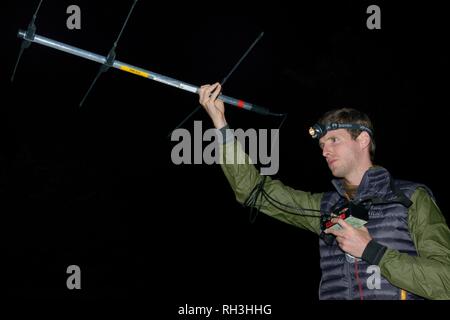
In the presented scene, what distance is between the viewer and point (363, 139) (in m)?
3.22

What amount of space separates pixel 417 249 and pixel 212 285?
961 centimetres

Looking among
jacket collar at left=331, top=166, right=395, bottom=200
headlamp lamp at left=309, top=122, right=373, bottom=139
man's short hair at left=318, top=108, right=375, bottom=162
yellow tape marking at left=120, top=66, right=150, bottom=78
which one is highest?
yellow tape marking at left=120, top=66, right=150, bottom=78

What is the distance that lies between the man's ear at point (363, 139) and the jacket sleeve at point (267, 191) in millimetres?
508

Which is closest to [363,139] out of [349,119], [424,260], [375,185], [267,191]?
[349,119]

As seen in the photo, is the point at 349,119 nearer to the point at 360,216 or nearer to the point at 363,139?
the point at 363,139

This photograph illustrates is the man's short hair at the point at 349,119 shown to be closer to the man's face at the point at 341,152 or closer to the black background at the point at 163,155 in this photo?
the man's face at the point at 341,152

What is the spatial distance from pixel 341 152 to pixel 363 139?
10.2 inches

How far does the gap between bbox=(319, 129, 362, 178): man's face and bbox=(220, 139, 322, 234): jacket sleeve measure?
368mm

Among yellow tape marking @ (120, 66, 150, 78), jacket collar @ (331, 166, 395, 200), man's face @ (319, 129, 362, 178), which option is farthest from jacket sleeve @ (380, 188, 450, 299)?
yellow tape marking @ (120, 66, 150, 78)

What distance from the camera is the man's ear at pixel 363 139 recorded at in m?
3.20

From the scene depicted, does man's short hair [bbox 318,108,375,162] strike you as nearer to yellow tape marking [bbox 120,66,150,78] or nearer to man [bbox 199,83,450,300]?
man [bbox 199,83,450,300]

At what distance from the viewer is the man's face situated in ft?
10.0

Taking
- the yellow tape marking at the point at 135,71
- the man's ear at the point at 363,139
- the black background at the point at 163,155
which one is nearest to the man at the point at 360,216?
the man's ear at the point at 363,139

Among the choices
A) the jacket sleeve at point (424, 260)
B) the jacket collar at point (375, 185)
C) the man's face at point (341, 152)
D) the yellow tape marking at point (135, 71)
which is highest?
the yellow tape marking at point (135, 71)
